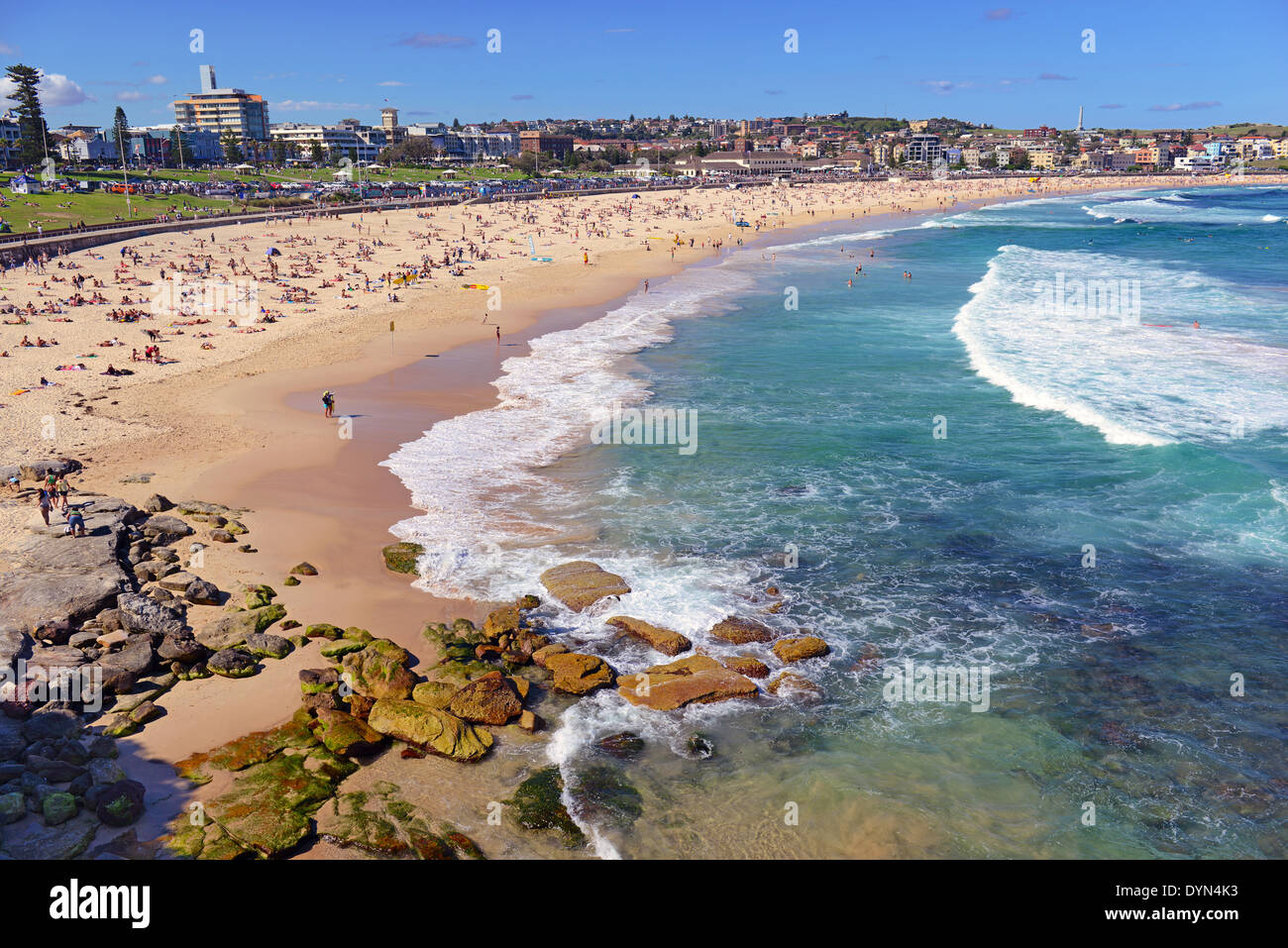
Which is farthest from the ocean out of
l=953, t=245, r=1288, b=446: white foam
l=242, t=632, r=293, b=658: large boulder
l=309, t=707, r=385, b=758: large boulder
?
l=242, t=632, r=293, b=658: large boulder

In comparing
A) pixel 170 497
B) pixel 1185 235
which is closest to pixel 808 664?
pixel 170 497

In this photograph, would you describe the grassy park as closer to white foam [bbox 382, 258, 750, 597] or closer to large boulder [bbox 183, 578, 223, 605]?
white foam [bbox 382, 258, 750, 597]

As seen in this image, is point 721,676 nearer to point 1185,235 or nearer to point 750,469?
point 750,469

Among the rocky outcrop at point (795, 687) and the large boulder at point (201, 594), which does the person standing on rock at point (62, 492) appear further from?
the rocky outcrop at point (795, 687)

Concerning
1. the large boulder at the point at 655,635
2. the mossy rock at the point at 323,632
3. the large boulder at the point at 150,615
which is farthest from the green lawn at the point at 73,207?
the large boulder at the point at 655,635

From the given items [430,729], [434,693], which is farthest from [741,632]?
[430,729]
